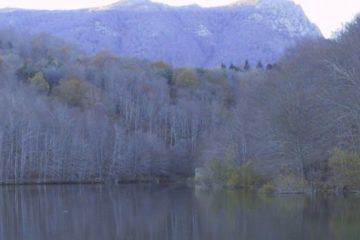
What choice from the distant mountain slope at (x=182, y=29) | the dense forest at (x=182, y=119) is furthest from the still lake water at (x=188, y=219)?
the distant mountain slope at (x=182, y=29)

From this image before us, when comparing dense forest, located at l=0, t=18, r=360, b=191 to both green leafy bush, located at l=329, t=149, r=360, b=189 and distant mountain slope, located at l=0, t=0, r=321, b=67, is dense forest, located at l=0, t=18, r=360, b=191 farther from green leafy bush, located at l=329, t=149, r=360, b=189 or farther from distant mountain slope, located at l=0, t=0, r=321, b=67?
distant mountain slope, located at l=0, t=0, r=321, b=67

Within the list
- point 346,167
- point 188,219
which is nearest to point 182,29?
point 346,167

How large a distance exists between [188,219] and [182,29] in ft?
464

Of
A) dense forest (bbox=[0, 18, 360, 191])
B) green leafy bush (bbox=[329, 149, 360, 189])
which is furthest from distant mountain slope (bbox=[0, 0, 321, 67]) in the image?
green leafy bush (bbox=[329, 149, 360, 189])

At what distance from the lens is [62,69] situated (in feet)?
332

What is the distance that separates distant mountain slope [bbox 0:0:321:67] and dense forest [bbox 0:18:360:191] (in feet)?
119

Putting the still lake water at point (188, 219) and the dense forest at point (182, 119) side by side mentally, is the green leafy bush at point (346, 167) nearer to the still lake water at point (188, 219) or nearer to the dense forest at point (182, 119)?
the dense forest at point (182, 119)

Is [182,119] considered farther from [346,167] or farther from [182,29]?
[182,29]

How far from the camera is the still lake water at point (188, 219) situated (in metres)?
24.8

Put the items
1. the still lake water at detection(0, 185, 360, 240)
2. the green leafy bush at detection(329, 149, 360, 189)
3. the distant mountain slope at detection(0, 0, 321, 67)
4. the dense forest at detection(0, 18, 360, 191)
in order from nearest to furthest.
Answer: the still lake water at detection(0, 185, 360, 240), the green leafy bush at detection(329, 149, 360, 189), the dense forest at detection(0, 18, 360, 191), the distant mountain slope at detection(0, 0, 321, 67)

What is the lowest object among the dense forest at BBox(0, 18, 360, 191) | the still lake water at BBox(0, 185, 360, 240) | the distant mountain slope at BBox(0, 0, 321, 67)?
the still lake water at BBox(0, 185, 360, 240)

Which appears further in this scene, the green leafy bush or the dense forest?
the dense forest

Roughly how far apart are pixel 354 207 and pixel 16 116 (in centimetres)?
4950

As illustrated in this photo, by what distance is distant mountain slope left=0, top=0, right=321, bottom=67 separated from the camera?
156875mm
